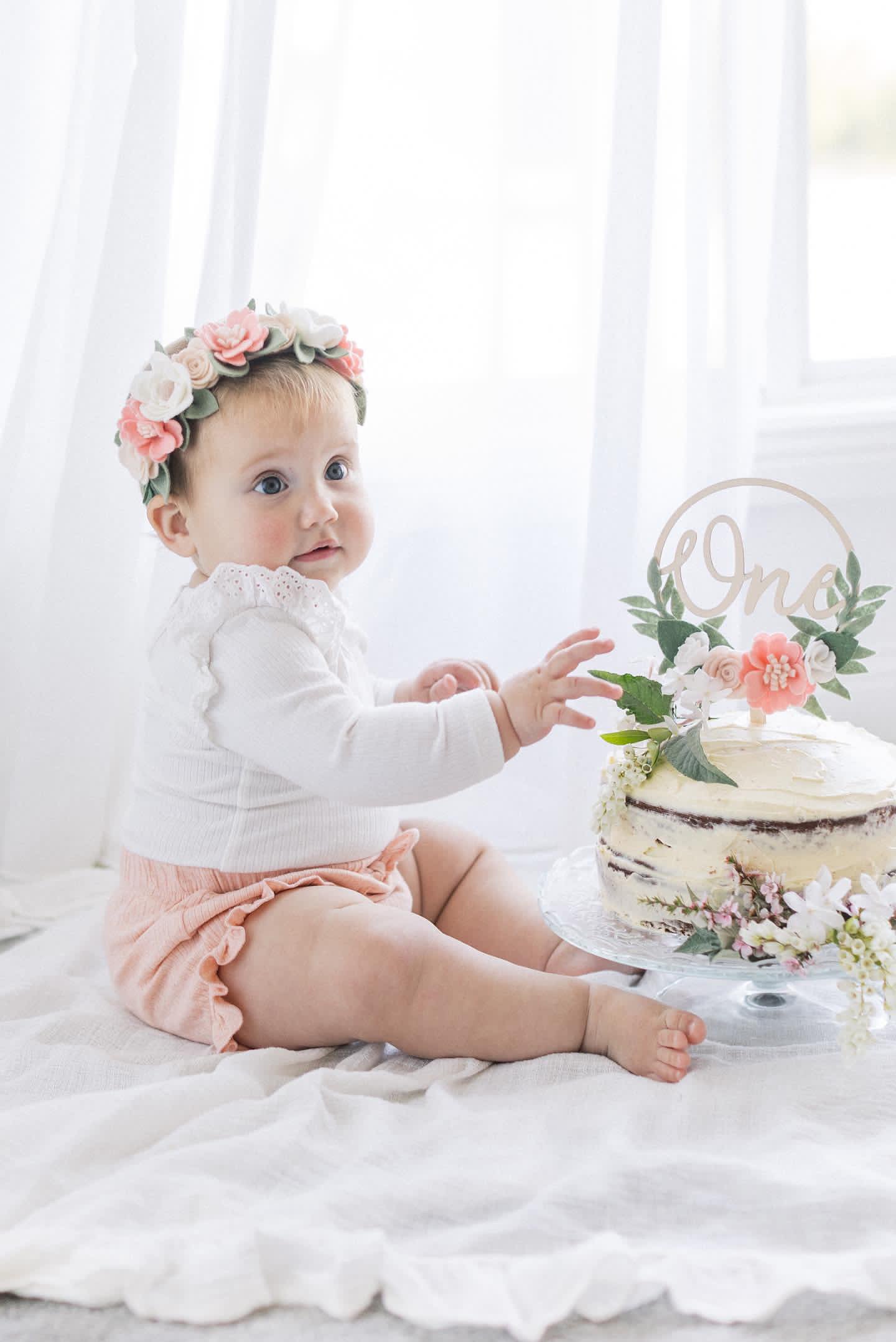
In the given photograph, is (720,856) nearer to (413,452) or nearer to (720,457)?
A: (720,457)

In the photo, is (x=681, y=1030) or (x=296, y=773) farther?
(x=296, y=773)

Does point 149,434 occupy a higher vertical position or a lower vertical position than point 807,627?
higher

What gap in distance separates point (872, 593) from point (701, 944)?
1.22 feet

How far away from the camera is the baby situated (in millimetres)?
1231

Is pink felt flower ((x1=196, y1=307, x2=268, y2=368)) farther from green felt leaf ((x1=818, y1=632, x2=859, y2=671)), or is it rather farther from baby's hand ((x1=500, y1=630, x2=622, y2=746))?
green felt leaf ((x1=818, y1=632, x2=859, y2=671))

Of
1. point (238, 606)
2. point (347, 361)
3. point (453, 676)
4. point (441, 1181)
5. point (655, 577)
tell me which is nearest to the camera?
point (441, 1181)

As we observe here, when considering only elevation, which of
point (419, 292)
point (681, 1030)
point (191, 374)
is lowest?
point (681, 1030)

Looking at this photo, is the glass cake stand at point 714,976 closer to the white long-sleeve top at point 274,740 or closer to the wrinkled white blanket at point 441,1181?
the wrinkled white blanket at point 441,1181

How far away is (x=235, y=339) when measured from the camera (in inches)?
54.0

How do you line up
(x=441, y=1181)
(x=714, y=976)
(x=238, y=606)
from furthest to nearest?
(x=238, y=606), (x=714, y=976), (x=441, y=1181)

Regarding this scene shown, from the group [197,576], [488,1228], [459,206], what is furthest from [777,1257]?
[459,206]

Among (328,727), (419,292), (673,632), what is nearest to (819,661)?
(673,632)

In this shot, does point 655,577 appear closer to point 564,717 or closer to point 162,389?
point 564,717

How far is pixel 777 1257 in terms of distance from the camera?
0.89 meters
